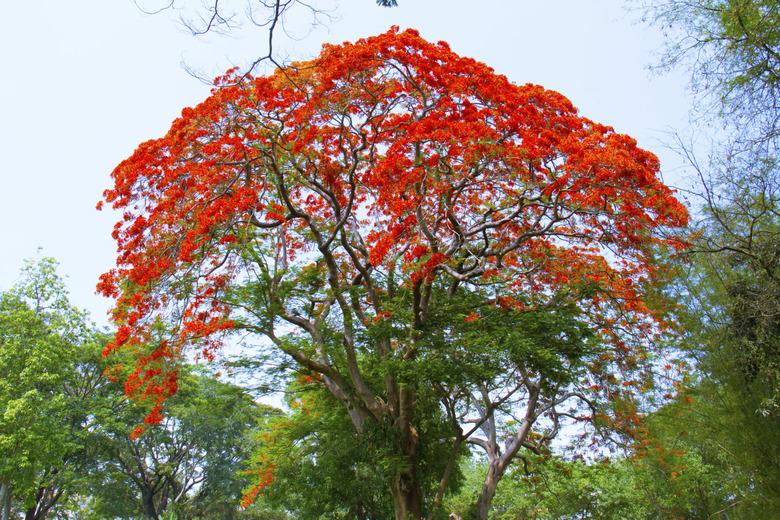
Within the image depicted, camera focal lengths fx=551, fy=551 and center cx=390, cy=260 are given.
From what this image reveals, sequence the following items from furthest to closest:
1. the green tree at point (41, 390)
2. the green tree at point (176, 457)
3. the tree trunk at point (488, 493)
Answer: the green tree at point (176, 457) < the green tree at point (41, 390) < the tree trunk at point (488, 493)

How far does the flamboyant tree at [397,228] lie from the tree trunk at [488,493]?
114cm

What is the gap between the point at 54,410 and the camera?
15.5m

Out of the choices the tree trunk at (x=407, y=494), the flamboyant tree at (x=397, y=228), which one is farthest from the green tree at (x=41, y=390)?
the tree trunk at (x=407, y=494)

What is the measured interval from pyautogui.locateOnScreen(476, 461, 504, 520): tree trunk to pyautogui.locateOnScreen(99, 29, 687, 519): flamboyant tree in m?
1.14

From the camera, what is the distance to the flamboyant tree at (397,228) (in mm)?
8078

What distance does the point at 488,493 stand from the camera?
35.6 ft

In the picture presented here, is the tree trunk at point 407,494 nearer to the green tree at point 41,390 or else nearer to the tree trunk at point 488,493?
the tree trunk at point 488,493

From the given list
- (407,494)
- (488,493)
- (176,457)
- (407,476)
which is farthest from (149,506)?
(407,476)

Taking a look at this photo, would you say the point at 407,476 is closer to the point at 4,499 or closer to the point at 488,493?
the point at 488,493

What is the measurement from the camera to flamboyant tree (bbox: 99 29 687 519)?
8.08 metres

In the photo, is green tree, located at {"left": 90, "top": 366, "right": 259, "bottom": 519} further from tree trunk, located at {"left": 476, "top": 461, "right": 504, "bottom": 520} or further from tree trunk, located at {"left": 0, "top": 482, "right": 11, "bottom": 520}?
tree trunk, located at {"left": 476, "top": 461, "right": 504, "bottom": 520}

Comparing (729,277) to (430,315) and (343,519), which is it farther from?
(343,519)

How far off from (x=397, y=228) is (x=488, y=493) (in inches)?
222

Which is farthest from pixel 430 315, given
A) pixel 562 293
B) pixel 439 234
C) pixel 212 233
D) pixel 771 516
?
pixel 771 516
